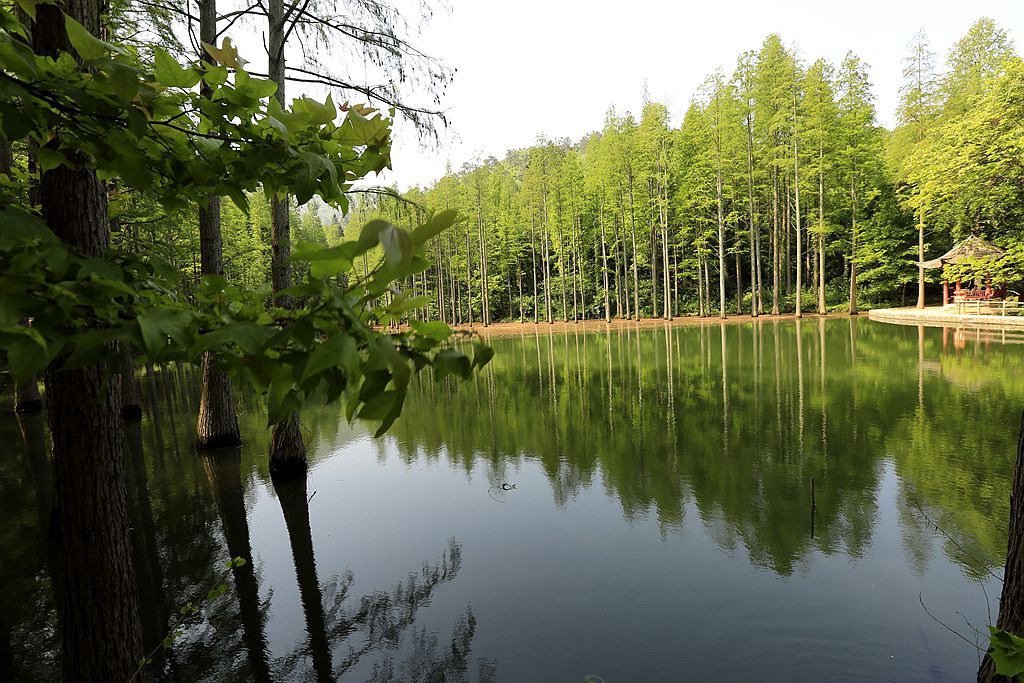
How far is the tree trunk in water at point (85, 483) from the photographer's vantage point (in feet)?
7.33

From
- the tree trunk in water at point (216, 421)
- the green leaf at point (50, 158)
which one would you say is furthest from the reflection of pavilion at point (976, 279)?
the green leaf at point (50, 158)

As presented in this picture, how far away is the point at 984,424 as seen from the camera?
880 cm

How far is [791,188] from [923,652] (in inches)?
1531

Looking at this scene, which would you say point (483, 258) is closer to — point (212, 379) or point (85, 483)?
point (212, 379)

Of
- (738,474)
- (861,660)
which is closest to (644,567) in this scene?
(861,660)

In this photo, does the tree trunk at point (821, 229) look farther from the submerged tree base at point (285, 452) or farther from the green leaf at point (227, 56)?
the green leaf at point (227, 56)

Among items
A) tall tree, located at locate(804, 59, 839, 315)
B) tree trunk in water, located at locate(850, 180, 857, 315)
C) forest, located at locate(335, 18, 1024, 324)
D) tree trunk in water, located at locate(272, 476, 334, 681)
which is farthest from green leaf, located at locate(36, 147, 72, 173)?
tree trunk in water, located at locate(850, 180, 857, 315)

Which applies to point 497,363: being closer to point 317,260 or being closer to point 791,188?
point 317,260

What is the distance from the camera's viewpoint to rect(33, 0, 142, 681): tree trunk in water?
2.23 meters

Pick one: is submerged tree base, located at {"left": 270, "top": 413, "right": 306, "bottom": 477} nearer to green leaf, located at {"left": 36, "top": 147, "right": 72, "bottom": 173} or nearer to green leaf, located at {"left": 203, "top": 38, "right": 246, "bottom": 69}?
green leaf, located at {"left": 36, "top": 147, "right": 72, "bottom": 173}

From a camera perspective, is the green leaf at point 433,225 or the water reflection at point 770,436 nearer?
the green leaf at point 433,225

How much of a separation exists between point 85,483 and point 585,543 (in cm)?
476

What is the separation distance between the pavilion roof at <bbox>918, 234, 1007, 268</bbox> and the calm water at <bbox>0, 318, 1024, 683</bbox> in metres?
14.6

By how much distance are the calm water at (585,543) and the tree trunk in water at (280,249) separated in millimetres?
446
